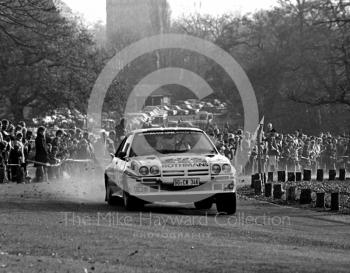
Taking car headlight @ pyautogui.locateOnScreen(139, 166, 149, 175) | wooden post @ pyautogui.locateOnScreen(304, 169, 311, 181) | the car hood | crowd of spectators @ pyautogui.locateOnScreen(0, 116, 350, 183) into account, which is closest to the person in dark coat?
crowd of spectators @ pyautogui.locateOnScreen(0, 116, 350, 183)

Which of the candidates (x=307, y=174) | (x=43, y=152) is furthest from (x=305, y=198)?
(x=43, y=152)

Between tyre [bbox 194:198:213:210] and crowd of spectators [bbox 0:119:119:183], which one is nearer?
tyre [bbox 194:198:213:210]

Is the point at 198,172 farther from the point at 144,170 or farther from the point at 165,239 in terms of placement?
the point at 165,239

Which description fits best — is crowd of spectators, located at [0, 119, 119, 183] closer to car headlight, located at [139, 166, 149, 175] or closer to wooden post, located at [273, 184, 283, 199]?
wooden post, located at [273, 184, 283, 199]

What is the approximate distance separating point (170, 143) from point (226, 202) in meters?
1.92

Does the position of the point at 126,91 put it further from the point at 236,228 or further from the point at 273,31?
the point at 236,228

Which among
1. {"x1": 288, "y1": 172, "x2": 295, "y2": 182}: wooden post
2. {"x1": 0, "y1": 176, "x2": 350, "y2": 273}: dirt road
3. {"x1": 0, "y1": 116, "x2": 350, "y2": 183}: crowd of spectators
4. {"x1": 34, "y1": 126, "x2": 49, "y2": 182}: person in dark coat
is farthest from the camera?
{"x1": 288, "y1": 172, "x2": 295, "y2": 182}: wooden post

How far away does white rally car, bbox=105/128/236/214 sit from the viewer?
16906mm

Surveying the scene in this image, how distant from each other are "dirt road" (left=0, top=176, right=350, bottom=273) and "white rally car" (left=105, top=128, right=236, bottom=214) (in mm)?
370

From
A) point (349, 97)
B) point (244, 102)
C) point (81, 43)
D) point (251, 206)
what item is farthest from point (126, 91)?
point (251, 206)

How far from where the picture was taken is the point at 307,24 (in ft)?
232

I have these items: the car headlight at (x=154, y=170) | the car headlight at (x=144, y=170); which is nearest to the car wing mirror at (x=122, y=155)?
the car headlight at (x=144, y=170)

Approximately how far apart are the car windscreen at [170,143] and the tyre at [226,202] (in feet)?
3.97

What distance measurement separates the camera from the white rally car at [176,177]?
16.9 metres
